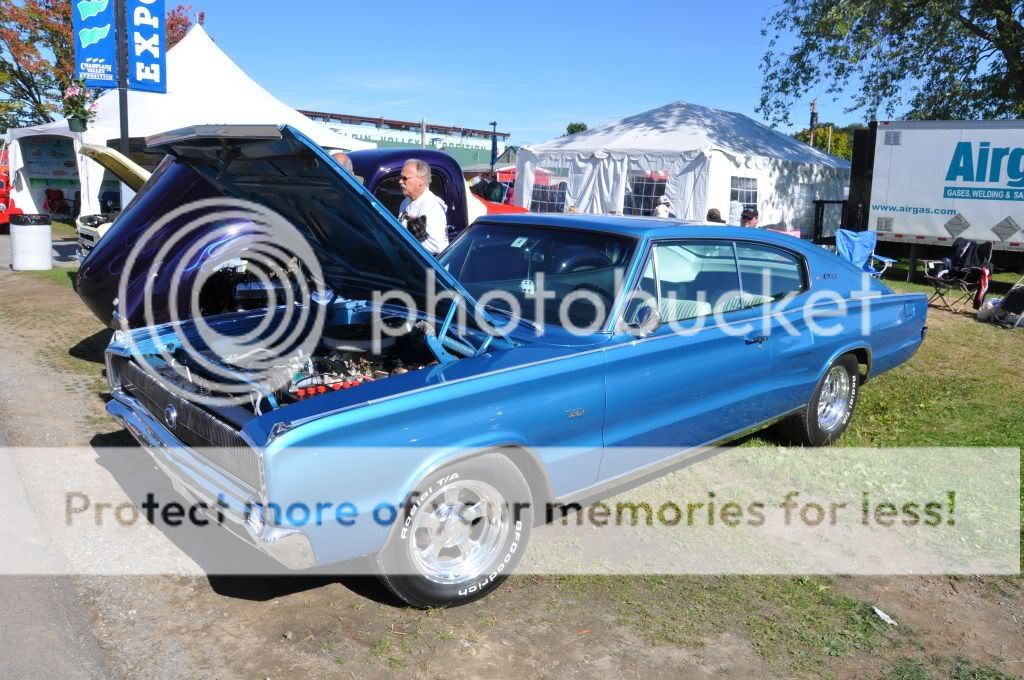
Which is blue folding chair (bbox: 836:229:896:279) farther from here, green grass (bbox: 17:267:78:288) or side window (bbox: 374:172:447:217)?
green grass (bbox: 17:267:78:288)

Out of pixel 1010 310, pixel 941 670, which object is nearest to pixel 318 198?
pixel 941 670

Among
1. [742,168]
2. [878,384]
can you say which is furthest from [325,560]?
[742,168]

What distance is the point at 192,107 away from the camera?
1770cm

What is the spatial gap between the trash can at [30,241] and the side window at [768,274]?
1210 cm

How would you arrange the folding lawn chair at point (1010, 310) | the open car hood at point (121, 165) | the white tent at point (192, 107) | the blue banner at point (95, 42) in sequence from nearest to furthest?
1. the open car hood at point (121, 165)
2. the folding lawn chair at point (1010, 310)
3. the blue banner at point (95, 42)
4. the white tent at point (192, 107)

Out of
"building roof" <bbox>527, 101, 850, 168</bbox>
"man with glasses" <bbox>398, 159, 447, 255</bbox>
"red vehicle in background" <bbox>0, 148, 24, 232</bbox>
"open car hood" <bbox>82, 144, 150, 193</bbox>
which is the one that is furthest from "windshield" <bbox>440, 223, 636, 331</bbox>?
"red vehicle in background" <bbox>0, 148, 24, 232</bbox>

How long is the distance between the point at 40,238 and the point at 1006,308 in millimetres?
14474

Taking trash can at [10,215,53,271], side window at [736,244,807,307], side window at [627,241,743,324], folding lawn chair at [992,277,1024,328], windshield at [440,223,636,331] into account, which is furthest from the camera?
trash can at [10,215,53,271]

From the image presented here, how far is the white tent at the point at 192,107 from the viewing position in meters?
17.4

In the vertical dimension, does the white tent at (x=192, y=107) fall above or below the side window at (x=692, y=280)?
above

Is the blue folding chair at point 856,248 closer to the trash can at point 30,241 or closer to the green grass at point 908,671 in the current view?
the green grass at point 908,671

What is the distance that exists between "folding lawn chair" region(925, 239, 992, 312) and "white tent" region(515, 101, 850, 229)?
4.67 metres

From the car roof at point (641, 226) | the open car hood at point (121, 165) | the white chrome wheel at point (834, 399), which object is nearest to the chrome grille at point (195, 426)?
the car roof at point (641, 226)

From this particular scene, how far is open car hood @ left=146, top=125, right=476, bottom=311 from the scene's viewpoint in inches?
120
